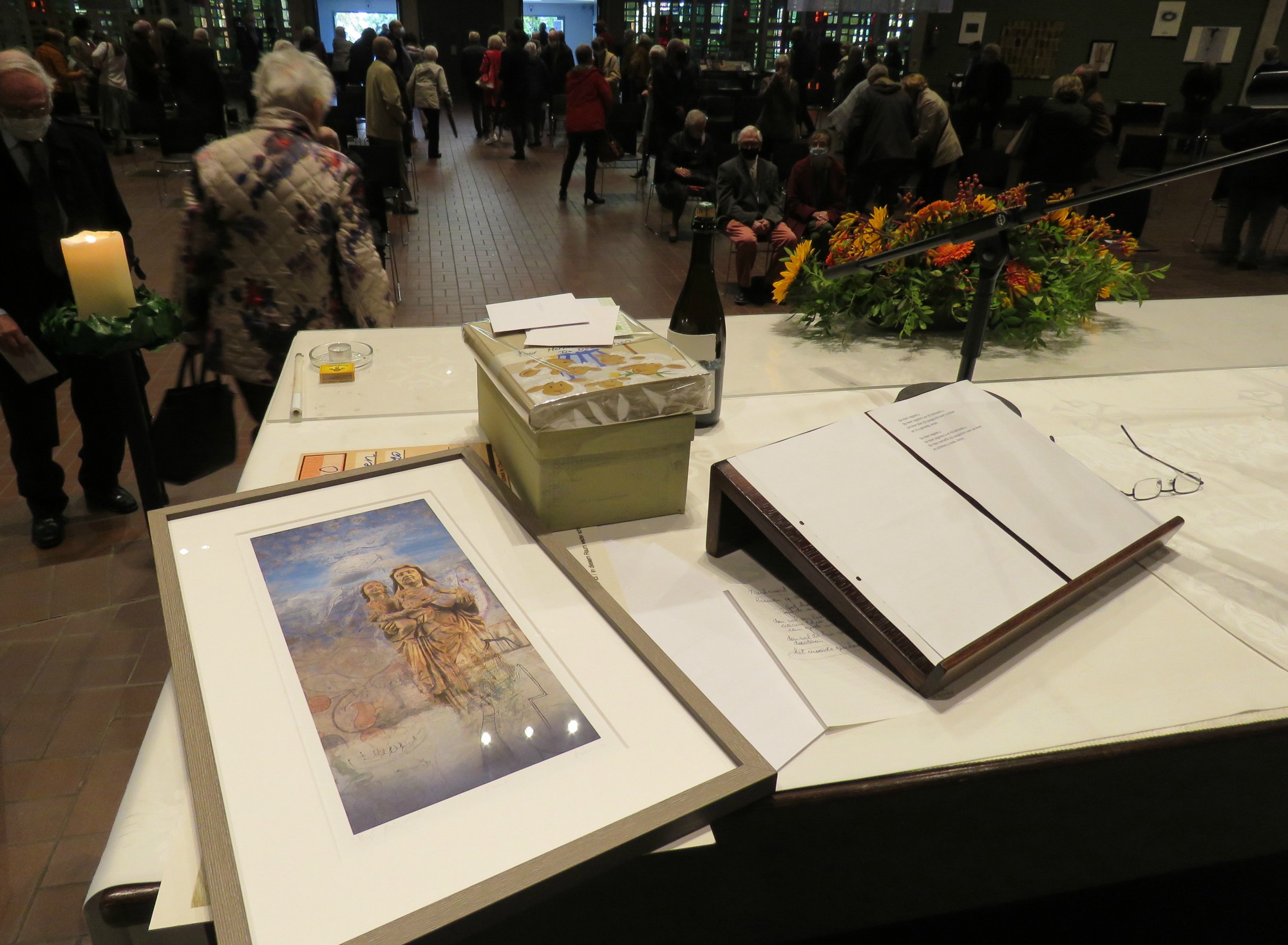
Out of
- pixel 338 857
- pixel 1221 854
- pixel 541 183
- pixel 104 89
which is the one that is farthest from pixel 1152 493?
pixel 104 89

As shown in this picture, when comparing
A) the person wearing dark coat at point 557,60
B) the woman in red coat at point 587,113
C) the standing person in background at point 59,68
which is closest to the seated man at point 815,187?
the woman in red coat at point 587,113

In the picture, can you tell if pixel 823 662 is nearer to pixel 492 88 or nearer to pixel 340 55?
pixel 492 88

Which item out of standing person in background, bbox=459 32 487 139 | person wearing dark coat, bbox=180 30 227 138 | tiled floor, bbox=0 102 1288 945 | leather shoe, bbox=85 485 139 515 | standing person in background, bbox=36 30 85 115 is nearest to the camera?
tiled floor, bbox=0 102 1288 945

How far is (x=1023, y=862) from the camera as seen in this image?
1.05 metres

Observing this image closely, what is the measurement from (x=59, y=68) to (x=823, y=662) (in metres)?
6.87

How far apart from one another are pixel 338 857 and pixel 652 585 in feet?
1.67

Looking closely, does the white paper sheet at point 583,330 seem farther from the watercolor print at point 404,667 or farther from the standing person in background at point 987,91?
the standing person in background at point 987,91

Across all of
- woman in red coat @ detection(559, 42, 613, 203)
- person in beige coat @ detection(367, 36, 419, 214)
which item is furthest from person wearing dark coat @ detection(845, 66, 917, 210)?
person in beige coat @ detection(367, 36, 419, 214)

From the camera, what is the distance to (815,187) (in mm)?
5504

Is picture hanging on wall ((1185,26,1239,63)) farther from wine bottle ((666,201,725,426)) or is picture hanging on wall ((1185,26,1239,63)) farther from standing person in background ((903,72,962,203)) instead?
wine bottle ((666,201,725,426))

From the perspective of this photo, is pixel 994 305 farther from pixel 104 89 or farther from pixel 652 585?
pixel 104 89

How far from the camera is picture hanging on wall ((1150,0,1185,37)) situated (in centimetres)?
1177

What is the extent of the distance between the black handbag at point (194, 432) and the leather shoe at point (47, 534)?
2.78 feet

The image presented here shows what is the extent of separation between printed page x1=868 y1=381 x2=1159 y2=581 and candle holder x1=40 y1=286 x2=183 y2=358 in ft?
4.70
